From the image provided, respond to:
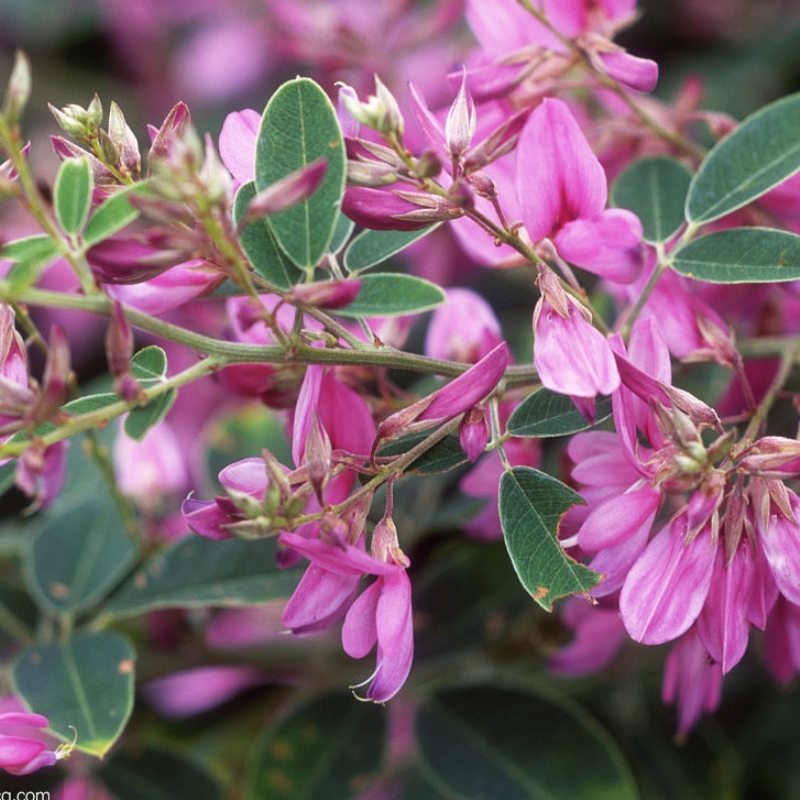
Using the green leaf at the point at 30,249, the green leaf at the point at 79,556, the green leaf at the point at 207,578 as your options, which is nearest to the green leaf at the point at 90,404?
the green leaf at the point at 30,249

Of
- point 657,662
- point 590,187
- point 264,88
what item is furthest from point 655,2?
point 590,187

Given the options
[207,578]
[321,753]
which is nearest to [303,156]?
[207,578]

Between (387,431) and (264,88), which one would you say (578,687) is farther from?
(264,88)

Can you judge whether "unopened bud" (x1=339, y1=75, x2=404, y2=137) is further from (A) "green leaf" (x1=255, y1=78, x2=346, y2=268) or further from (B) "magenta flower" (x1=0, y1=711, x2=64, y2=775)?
(B) "magenta flower" (x1=0, y1=711, x2=64, y2=775)

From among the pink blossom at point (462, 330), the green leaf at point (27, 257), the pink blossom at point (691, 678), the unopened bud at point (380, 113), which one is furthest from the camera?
the pink blossom at point (462, 330)

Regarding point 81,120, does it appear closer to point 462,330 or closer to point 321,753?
point 462,330

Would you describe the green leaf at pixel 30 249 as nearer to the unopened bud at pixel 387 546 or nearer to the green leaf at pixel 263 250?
the green leaf at pixel 263 250
